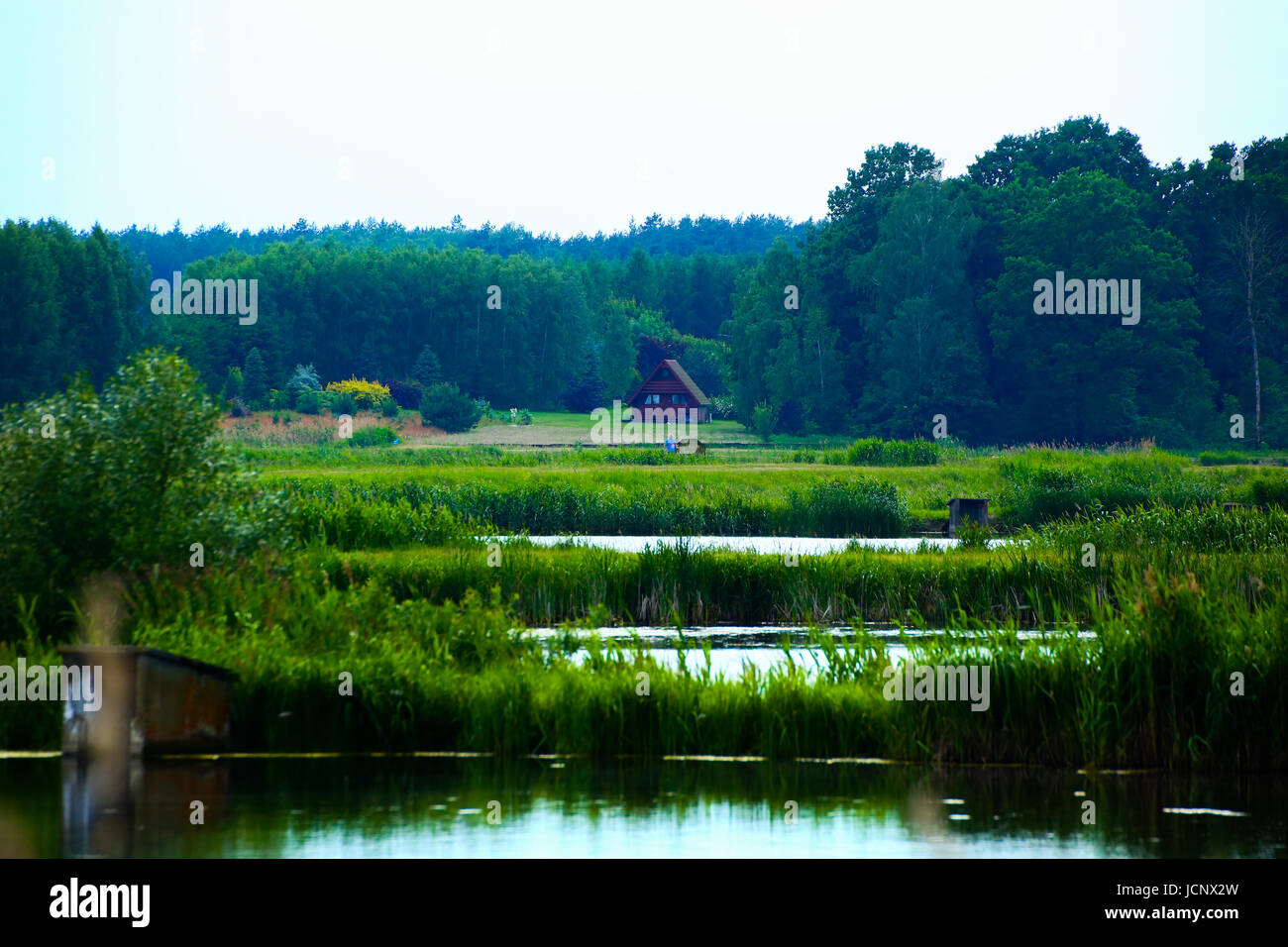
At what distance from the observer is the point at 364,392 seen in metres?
98.7

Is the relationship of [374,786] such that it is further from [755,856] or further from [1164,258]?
[1164,258]

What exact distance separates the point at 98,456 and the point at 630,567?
991cm

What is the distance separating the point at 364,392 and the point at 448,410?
9401 millimetres

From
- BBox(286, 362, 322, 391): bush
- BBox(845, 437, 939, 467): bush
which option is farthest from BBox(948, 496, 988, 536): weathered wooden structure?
BBox(286, 362, 322, 391): bush

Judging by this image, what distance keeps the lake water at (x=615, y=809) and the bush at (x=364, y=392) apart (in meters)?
85.4

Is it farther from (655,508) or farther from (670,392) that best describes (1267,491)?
(670,392)

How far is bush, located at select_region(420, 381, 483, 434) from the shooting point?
92.0 meters

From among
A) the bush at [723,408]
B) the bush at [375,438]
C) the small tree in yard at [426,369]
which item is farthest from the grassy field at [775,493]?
the small tree in yard at [426,369]

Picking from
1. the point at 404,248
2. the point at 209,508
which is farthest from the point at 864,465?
the point at 404,248

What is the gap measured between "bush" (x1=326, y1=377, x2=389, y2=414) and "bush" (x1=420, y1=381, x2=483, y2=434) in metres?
4.35

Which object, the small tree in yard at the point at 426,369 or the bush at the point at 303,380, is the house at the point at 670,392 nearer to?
the small tree in yard at the point at 426,369

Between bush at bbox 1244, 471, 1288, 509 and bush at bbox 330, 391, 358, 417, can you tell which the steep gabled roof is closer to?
bush at bbox 330, 391, 358, 417
